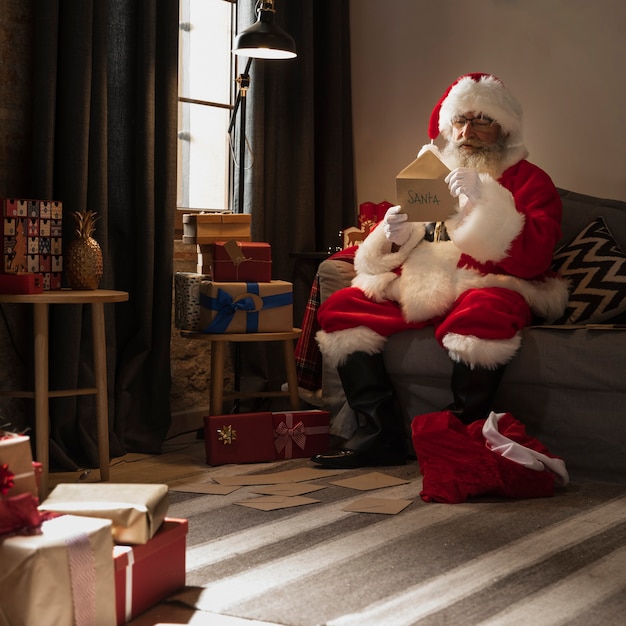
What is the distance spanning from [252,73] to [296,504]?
200 centimetres

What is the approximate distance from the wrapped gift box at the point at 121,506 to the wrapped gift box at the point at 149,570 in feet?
0.08

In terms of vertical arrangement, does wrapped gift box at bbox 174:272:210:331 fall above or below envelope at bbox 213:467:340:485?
above

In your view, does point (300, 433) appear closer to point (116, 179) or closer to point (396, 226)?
point (396, 226)

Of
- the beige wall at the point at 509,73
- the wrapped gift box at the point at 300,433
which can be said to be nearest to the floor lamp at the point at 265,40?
the beige wall at the point at 509,73

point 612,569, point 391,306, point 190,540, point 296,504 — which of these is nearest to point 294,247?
point 391,306

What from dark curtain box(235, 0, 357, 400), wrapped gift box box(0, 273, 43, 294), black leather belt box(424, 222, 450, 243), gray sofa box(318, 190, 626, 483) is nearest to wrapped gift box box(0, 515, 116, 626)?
wrapped gift box box(0, 273, 43, 294)

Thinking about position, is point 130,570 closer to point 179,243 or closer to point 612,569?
point 612,569

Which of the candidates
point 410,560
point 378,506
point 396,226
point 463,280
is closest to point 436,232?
point 396,226

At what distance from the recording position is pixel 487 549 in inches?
83.4

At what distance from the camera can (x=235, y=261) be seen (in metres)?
3.28

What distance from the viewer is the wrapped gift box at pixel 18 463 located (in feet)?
5.10

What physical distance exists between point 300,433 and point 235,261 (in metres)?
0.64

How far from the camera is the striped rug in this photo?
1.74 m

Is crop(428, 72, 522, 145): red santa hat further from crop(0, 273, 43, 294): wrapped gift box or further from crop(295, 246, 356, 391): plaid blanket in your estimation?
crop(0, 273, 43, 294): wrapped gift box
